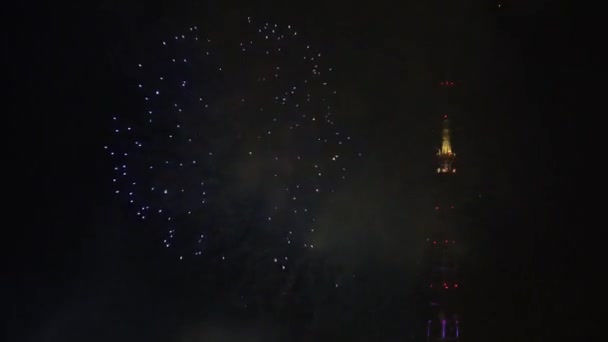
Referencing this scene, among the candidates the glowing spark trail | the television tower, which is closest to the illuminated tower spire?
the television tower

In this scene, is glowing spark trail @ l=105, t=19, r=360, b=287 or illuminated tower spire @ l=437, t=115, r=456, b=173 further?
illuminated tower spire @ l=437, t=115, r=456, b=173

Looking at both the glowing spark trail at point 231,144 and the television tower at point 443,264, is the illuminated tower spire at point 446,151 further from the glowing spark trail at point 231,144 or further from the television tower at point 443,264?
the glowing spark trail at point 231,144

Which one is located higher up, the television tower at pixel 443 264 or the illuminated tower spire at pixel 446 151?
the illuminated tower spire at pixel 446 151

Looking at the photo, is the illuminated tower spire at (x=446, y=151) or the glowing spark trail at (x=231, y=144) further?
the illuminated tower spire at (x=446, y=151)

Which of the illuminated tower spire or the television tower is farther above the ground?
the illuminated tower spire

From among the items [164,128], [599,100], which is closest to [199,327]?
Answer: [164,128]

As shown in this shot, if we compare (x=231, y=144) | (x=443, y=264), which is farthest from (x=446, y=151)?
(x=231, y=144)

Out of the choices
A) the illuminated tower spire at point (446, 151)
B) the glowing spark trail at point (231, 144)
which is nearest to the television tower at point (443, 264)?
the illuminated tower spire at point (446, 151)

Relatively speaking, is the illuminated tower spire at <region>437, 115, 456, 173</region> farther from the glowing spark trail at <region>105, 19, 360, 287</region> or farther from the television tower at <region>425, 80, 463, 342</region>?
the glowing spark trail at <region>105, 19, 360, 287</region>
